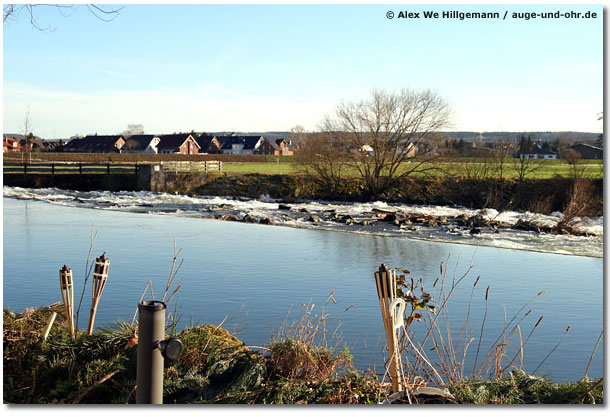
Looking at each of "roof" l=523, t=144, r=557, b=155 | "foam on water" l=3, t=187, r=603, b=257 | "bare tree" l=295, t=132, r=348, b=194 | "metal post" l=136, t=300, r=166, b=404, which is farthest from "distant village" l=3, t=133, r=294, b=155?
"metal post" l=136, t=300, r=166, b=404

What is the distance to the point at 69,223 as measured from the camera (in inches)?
659

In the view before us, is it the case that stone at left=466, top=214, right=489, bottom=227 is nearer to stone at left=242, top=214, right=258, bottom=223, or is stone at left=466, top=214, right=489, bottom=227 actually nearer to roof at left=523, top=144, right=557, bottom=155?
roof at left=523, top=144, right=557, bottom=155

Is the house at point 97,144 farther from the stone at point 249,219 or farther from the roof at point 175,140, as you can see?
the stone at point 249,219

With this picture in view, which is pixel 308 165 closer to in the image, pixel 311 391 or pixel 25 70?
pixel 25 70

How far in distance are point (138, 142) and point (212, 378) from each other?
52032mm

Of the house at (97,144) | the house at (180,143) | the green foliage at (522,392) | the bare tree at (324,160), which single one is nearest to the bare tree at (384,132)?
the bare tree at (324,160)

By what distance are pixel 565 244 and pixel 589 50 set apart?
11014mm

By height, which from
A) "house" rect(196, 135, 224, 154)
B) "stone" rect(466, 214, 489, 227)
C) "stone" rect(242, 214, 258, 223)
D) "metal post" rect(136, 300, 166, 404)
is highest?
"house" rect(196, 135, 224, 154)

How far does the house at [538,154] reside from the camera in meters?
19.8

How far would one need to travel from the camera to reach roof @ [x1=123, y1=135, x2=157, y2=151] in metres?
51.2

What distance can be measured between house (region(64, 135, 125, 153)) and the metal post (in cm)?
3547

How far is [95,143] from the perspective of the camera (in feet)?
139

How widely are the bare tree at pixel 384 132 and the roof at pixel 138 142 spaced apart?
2765cm

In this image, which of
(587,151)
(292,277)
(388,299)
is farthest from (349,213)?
(388,299)
